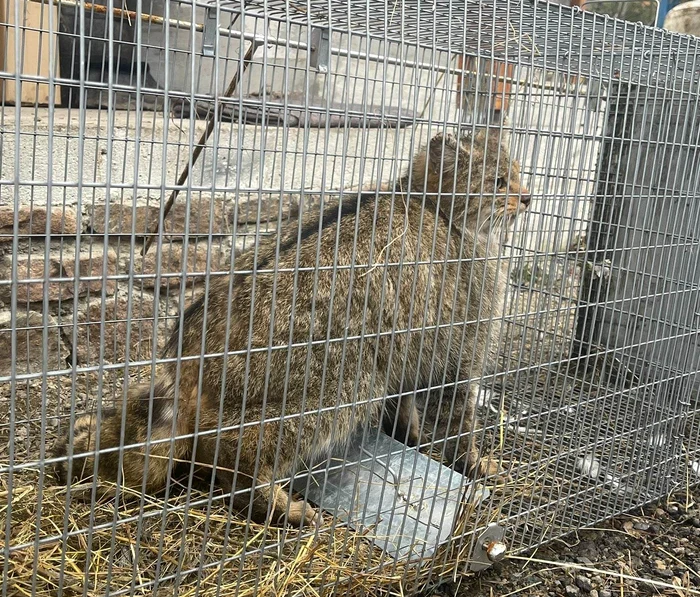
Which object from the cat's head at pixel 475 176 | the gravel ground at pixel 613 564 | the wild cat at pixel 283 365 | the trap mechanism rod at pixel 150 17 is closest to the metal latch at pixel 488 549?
the gravel ground at pixel 613 564

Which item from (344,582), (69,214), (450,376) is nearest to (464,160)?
(450,376)

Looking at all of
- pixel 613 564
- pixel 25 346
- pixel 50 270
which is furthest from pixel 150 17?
pixel 613 564

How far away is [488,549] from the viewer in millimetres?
2748

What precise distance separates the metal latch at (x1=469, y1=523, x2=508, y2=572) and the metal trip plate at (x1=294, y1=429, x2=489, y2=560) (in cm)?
12

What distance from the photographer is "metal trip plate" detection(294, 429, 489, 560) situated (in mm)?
2592

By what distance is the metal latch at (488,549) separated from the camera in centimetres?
273

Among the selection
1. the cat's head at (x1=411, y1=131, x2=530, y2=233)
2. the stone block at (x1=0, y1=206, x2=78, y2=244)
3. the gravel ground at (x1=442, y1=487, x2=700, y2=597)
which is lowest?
the gravel ground at (x1=442, y1=487, x2=700, y2=597)

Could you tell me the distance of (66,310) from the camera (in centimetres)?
411

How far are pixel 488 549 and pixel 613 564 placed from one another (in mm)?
704

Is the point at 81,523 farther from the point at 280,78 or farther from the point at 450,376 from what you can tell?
the point at 280,78

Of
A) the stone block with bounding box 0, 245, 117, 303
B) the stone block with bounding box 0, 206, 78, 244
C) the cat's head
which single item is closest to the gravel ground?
the cat's head

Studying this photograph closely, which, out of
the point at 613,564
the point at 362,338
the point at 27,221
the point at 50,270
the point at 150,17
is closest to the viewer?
the point at 362,338

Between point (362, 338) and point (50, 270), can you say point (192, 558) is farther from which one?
point (50, 270)

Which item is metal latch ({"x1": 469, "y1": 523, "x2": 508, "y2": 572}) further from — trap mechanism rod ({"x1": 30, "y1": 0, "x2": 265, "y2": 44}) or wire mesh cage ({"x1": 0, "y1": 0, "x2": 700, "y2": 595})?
trap mechanism rod ({"x1": 30, "y1": 0, "x2": 265, "y2": 44})
